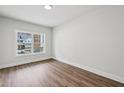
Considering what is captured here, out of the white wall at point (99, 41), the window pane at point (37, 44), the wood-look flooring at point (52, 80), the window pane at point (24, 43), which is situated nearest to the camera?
the wood-look flooring at point (52, 80)

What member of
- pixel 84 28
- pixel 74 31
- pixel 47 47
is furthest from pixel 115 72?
pixel 47 47

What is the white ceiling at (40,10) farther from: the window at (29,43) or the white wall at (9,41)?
the window at (29,43)

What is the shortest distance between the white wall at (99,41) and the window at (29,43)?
1.97 meters

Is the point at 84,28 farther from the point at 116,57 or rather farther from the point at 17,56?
the point at 17,56

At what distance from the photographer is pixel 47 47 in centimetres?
528

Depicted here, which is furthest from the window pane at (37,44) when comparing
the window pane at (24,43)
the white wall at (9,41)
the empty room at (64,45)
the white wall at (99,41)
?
the white wall at (99,41)

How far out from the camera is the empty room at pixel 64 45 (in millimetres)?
2248

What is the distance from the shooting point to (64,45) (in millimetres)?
4344

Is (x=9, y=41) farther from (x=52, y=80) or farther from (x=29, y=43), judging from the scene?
(x=52, y=80)

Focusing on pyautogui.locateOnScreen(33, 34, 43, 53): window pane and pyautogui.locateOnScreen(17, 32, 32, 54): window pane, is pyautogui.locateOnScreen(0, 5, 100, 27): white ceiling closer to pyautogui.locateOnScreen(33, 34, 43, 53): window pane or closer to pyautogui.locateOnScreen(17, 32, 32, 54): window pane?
pyautogui.locateOnScreen(17, 32, 32, 54): window pane

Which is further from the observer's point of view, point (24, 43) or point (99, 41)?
point (24, 43)

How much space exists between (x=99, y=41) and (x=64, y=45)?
2.06 metres

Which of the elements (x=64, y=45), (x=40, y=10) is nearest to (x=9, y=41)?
(x=40, y=10)

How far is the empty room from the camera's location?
2248 mm
